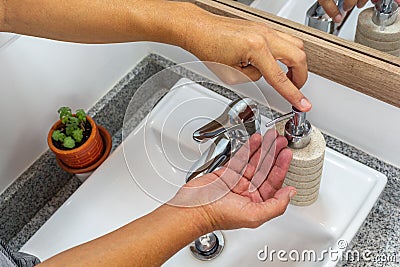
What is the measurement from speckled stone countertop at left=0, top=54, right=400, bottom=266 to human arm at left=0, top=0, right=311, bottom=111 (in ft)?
0.28

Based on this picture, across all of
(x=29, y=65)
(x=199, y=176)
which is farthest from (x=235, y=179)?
(x=29, y=65)

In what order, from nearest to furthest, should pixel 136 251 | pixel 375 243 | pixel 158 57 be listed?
pixel 136 251 → pixel 375 243 → pixel 158 57

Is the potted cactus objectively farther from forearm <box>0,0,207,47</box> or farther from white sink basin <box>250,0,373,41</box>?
white sink basin <box>250,0,373,41</box>

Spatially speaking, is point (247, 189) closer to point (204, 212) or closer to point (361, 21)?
point (204, 212)

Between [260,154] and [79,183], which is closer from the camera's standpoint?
[260,154]

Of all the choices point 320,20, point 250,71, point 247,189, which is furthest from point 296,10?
point 247,189

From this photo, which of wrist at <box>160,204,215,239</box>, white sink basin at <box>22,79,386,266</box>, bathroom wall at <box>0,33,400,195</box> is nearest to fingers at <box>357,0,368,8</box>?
bathroom wall at <box>0,33,400,195</box>

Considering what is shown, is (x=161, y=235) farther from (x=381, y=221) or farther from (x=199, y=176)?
(x=381, y=221)

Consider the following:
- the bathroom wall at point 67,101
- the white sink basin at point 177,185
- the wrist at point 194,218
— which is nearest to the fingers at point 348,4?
the bathroom wall at point 67,101

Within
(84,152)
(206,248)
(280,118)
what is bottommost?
(206,248)

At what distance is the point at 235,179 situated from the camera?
0.69 metres

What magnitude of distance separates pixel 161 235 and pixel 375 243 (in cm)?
35

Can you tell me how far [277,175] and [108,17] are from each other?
0.29 m

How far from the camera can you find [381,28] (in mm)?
743
